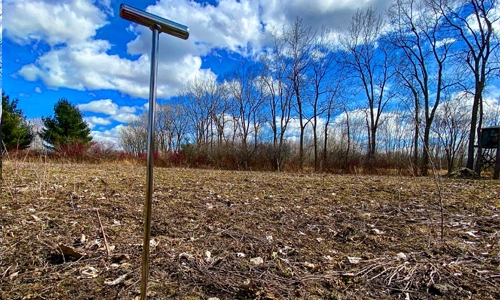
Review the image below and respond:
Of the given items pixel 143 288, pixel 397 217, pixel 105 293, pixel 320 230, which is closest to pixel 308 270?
pixel 320 230

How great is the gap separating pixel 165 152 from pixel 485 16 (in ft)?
56.9

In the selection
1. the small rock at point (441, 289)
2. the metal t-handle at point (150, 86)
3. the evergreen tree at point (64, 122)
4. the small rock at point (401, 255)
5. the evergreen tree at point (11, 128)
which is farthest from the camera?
the evergreen tree at point (64, 122)

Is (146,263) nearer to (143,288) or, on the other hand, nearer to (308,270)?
(143,288)

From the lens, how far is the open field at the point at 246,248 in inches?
55.2

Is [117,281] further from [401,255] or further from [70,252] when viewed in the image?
[401,255]

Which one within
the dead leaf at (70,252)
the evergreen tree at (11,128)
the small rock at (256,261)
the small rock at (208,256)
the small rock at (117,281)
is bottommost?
the small rock at (117,281)

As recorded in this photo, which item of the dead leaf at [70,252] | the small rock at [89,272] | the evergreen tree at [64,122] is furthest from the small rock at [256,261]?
the evergreen tree at [64,122]

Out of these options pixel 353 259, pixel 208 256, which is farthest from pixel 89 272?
pixel 353 259

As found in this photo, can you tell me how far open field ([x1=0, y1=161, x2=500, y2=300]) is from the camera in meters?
1.40

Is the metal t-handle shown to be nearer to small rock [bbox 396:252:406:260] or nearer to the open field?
the open field

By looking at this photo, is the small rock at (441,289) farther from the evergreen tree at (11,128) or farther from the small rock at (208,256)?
the evergreen tree at (11,128)

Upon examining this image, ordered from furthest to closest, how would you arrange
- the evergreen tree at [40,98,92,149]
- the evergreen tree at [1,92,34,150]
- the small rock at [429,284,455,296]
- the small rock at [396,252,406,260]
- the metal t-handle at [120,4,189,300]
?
the evergreen tree at [40,98,92,149] < the evergreen tree at [1,92,34,150] < the small rock at [396,252,406,260] < the small rock at [429,284,455,296] < the metal t-handle at [120,4,189,300]

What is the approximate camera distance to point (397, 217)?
2684 millimetres

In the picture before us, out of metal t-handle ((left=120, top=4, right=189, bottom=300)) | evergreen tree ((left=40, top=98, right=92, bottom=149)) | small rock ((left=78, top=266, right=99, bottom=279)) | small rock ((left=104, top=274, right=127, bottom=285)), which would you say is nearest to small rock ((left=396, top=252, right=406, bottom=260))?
metal t-handle ((left=120, top=4, right=189, bottom=300))
